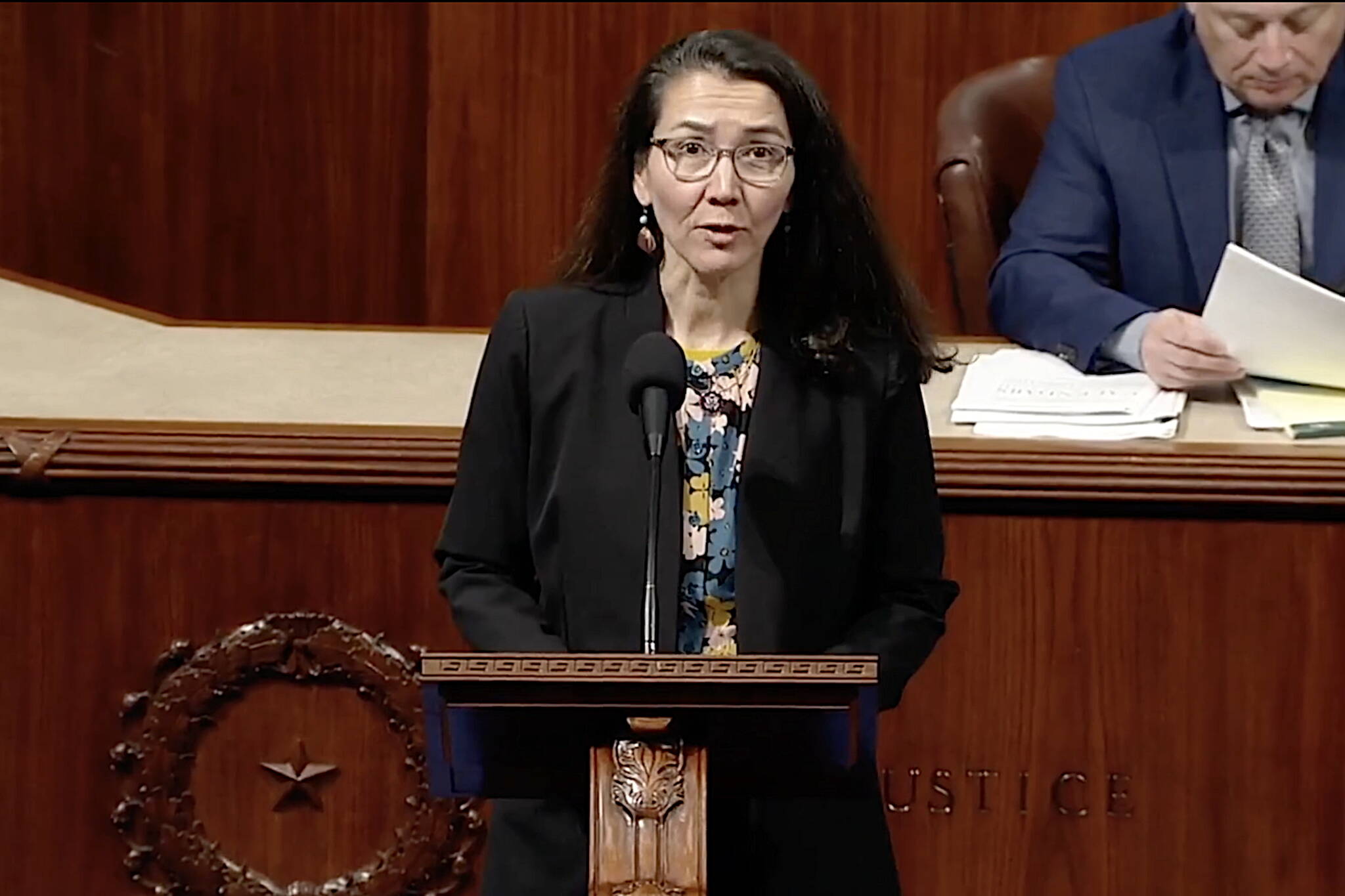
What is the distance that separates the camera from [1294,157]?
328 cm

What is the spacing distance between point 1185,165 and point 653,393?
5.39ft

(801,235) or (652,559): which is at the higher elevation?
(801,235)

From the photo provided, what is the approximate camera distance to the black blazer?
6.50 feet

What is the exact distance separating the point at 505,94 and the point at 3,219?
37.5 inches

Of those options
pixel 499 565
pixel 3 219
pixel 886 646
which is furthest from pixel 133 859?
pixel 3 219

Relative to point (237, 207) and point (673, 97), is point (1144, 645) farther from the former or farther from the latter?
point (237, 207)

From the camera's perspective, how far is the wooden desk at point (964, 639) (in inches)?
102

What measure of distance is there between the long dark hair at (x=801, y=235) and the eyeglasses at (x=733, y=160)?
5 cm

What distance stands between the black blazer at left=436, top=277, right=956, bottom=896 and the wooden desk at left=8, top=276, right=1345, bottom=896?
22.7 inches

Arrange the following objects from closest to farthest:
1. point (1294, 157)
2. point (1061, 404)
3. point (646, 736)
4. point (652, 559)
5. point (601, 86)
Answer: point (646, 736), point (652, 559), point (1061, 404), point (1294, 157), point (601, 86)

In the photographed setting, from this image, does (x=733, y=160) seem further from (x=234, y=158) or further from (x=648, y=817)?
(x=234, y=158)

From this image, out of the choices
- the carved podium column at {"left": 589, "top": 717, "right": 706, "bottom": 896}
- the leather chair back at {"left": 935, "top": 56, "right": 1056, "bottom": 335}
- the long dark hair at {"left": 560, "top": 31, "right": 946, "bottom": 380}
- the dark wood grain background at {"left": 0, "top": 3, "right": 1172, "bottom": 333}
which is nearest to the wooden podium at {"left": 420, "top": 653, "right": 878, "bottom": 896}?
the carved podium column at {"left": 589, "top": 717, "right": 706, "bottom": 896}

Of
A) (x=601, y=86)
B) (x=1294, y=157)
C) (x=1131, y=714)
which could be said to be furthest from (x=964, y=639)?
(x=601, y=86)

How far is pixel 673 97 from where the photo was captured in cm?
203
